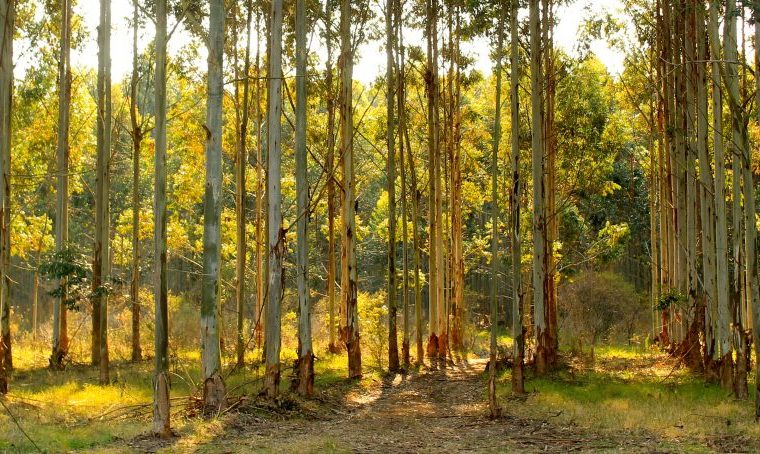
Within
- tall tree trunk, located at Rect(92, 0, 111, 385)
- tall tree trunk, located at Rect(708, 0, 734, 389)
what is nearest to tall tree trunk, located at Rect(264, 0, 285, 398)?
tall tree trunk, located at Rect(92, 0, 111, 385)

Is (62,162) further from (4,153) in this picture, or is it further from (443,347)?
(443,347)

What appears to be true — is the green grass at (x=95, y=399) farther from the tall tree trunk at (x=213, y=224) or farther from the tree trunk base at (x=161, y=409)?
the tall tree trunk at (x=213, y=224)

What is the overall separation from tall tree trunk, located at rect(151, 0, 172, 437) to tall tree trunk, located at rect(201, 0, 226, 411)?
1154 mm

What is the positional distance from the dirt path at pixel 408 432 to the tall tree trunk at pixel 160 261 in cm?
49

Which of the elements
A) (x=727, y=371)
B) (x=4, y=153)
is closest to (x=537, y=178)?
(x=727, y=371)

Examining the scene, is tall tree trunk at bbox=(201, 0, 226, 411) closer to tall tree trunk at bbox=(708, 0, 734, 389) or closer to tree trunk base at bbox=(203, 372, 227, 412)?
tree trunk base at bbox=(203, 372, 227, 412)

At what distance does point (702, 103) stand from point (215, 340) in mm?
8883

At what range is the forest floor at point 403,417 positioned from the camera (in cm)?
821

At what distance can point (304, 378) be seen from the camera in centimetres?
1205

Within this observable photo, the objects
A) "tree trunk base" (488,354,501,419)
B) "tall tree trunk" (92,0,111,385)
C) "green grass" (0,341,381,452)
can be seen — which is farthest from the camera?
"tall tree trunk" (92,0,111,385)

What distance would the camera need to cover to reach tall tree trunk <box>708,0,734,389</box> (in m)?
10.6

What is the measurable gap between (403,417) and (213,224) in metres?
4.17

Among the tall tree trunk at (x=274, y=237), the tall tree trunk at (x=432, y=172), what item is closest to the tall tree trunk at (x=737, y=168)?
the tall tree trunk at (x=274, y=237)

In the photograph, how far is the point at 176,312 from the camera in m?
25.9
